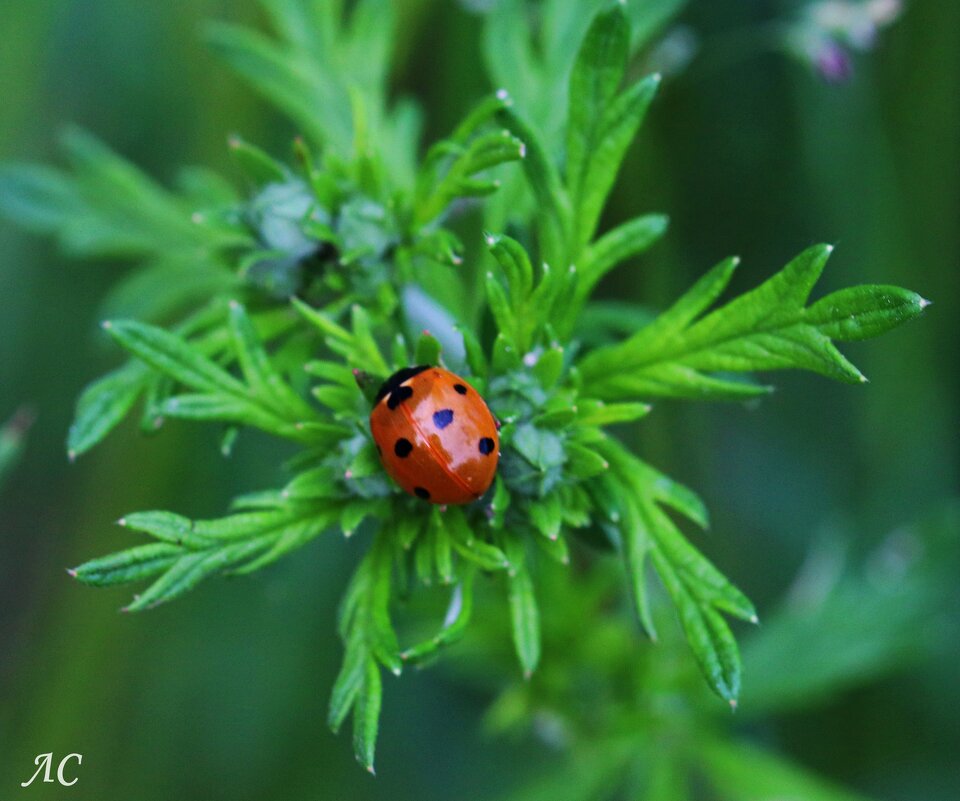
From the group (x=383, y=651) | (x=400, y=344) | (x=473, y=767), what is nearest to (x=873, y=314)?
(x=400, y=344)

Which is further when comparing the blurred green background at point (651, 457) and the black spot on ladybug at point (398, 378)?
the blurred green background at point (651, 457)

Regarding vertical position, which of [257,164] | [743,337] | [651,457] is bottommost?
[743,337]

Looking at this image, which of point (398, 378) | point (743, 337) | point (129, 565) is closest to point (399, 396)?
point (398, 378)

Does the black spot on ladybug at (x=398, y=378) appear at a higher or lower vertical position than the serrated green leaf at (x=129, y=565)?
higher

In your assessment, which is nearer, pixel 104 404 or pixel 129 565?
pixel 129 565

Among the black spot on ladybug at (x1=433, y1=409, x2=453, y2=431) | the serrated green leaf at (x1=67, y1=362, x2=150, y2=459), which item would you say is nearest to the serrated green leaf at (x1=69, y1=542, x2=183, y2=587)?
the serrated green leaf at (x1=67, y1=362, x2=150, y2=459)
